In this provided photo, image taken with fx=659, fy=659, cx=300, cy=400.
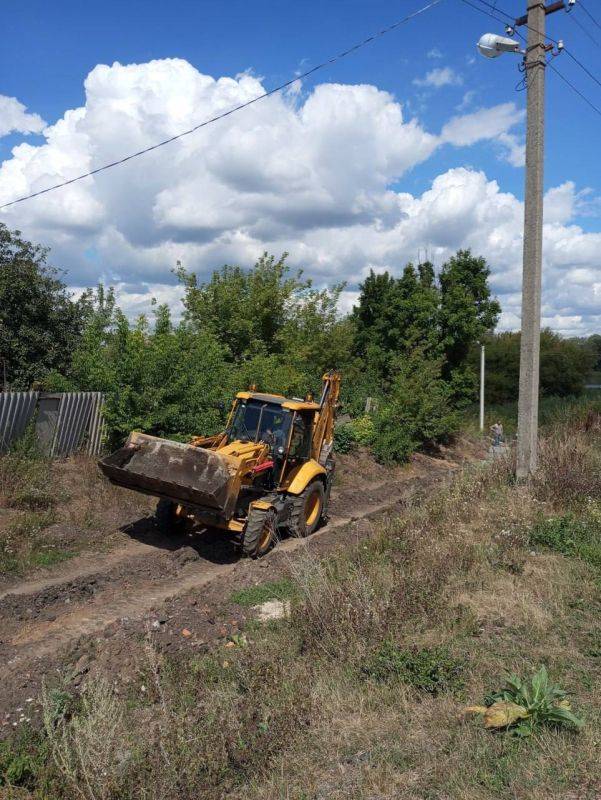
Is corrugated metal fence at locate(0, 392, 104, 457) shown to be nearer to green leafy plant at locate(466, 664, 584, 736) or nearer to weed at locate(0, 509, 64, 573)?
weed at locate(0, 509, 64, 573)

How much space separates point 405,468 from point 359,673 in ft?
50.2

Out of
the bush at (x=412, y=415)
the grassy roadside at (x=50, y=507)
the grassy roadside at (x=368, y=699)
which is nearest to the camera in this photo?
the grassy roadside at (x=368, y=699)

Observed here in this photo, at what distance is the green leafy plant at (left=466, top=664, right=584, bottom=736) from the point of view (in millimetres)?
4219

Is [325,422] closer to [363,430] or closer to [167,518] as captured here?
[167,518]

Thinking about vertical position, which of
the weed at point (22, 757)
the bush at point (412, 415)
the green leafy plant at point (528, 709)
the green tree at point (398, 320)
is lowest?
the weed at point (22, 757)

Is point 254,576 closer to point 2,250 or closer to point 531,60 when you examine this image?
point 531,60

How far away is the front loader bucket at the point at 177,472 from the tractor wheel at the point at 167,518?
4.34 ft

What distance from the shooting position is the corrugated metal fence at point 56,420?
1175 cm

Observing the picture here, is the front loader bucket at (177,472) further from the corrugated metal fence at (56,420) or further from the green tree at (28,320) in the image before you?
the green tree at (28,320)

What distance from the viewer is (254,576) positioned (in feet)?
28.3

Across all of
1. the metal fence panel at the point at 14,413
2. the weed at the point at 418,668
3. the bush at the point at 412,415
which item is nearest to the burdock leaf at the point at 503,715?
the weed at the point at 418,668

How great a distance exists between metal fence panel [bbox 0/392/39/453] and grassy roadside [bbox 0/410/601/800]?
20.6ft

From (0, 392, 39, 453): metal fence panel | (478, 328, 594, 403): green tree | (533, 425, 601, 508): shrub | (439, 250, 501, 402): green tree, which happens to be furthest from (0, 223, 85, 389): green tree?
(478, 328, 594, 403): green tree

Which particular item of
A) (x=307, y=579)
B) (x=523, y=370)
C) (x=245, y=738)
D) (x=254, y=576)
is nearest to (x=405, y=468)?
(x=523, y=370)
